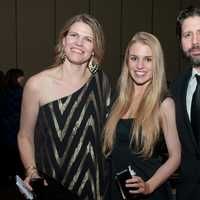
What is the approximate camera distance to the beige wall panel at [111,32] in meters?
8.67

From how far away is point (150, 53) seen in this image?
227 cm

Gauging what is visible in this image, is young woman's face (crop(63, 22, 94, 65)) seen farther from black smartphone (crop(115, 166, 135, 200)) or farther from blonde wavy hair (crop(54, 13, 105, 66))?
black smartphone (crop(115, 166, 135, 200))

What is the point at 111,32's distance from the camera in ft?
28.7

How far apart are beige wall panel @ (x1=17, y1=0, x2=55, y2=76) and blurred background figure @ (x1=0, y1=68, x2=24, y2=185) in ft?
7.76

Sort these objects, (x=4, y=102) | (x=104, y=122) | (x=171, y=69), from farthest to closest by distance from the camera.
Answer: (x=171, y=69), (x=4, y=102), (x=104, y=122)

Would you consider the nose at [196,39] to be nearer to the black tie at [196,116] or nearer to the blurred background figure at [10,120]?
the black tie at [196,116]

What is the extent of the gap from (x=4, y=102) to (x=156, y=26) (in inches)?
187

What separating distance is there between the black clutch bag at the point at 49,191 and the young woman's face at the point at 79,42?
0.64m

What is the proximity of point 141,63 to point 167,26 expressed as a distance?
7.17m

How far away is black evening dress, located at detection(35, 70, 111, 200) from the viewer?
2.24m

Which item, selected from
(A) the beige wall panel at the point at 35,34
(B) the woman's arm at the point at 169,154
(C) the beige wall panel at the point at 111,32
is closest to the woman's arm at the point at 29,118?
(B) the woman's arm at the point at 169,154

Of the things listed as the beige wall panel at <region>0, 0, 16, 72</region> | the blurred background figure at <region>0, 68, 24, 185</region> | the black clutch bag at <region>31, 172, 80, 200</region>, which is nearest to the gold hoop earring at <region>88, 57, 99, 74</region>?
the black clutch bag at <region>31, 172, 80, 200</region>

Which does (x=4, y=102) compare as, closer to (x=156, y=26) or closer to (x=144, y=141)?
(x=144, y=141)

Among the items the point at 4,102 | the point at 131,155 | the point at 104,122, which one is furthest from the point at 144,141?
the point at 4,102
